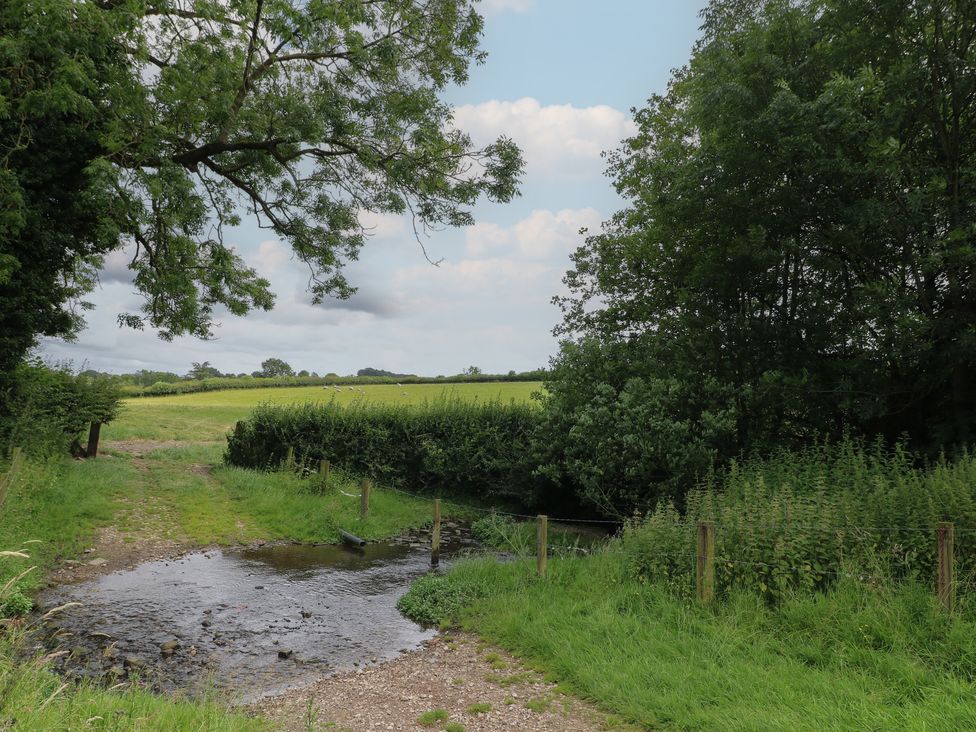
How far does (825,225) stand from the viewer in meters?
12.4

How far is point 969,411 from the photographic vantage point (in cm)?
1107

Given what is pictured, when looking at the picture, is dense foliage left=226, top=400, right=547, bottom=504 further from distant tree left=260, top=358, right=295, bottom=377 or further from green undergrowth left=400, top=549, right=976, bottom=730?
distant tree left=260, top=358, right=295, bottom=377

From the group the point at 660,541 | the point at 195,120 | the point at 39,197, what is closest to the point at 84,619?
the point at 660,541

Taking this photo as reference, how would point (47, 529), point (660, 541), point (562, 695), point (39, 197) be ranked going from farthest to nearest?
point (39, 197)
point (47, 529)
point (660, 541)
point (562, 695)

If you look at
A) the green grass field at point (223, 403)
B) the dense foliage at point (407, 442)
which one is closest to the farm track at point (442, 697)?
the dense foliage at point (407, 442)

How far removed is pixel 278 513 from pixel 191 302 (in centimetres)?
673

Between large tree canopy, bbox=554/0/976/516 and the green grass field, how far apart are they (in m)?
7.40

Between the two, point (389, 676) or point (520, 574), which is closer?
point (389, 676)

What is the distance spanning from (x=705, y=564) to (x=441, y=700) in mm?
3800

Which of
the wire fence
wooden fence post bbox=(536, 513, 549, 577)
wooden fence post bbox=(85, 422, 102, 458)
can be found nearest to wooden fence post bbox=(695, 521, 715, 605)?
the wire fence

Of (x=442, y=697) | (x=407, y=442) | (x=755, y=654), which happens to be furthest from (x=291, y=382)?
(x=755, y=654)

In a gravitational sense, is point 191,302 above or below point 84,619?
above

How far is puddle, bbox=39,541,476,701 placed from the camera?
23.3 ft

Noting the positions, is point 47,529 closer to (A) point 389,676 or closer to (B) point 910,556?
(A) point 389,676
